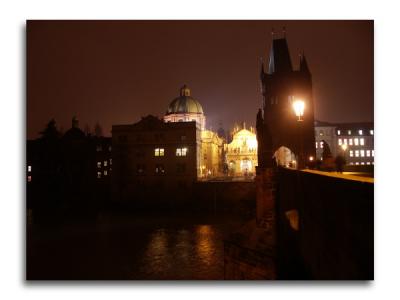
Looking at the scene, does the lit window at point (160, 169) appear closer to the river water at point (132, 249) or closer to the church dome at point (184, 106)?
the river water at point (132, 249)

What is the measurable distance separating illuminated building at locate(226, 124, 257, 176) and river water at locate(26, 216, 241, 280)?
56.9 feet

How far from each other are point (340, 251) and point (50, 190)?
3293 centimetres

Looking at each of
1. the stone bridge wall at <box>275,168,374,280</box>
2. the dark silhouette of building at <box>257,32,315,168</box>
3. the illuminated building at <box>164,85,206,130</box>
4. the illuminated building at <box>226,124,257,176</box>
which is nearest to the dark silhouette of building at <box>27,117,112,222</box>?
the illuminated building at <box>164,85,206,130</box>

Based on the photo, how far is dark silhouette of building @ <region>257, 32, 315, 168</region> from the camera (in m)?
31.7

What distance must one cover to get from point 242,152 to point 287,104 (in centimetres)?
1768

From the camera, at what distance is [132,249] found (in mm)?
23484

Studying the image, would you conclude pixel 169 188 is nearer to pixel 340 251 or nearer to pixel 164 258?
pixel 164 258

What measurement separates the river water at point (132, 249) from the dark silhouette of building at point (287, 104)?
331 inches

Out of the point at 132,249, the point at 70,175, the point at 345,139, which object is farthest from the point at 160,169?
the point at 345,139

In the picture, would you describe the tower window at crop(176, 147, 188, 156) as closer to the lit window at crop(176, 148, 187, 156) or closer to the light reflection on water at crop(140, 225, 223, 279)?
the lit window at crop(176, 148, 187, 156)

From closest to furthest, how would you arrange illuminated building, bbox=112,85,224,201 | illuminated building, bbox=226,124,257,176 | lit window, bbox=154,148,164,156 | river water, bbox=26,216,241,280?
river water, bbox=26,216,241,280 < illuminated building, bbox=112,85,224,201 < lit window, bbox=154,148,164,156 < illuminated building, bbox=226,124,257,176

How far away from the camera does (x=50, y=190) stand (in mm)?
34125

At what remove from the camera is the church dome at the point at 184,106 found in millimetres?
56000

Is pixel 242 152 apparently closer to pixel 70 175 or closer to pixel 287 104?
pixel 287 104
